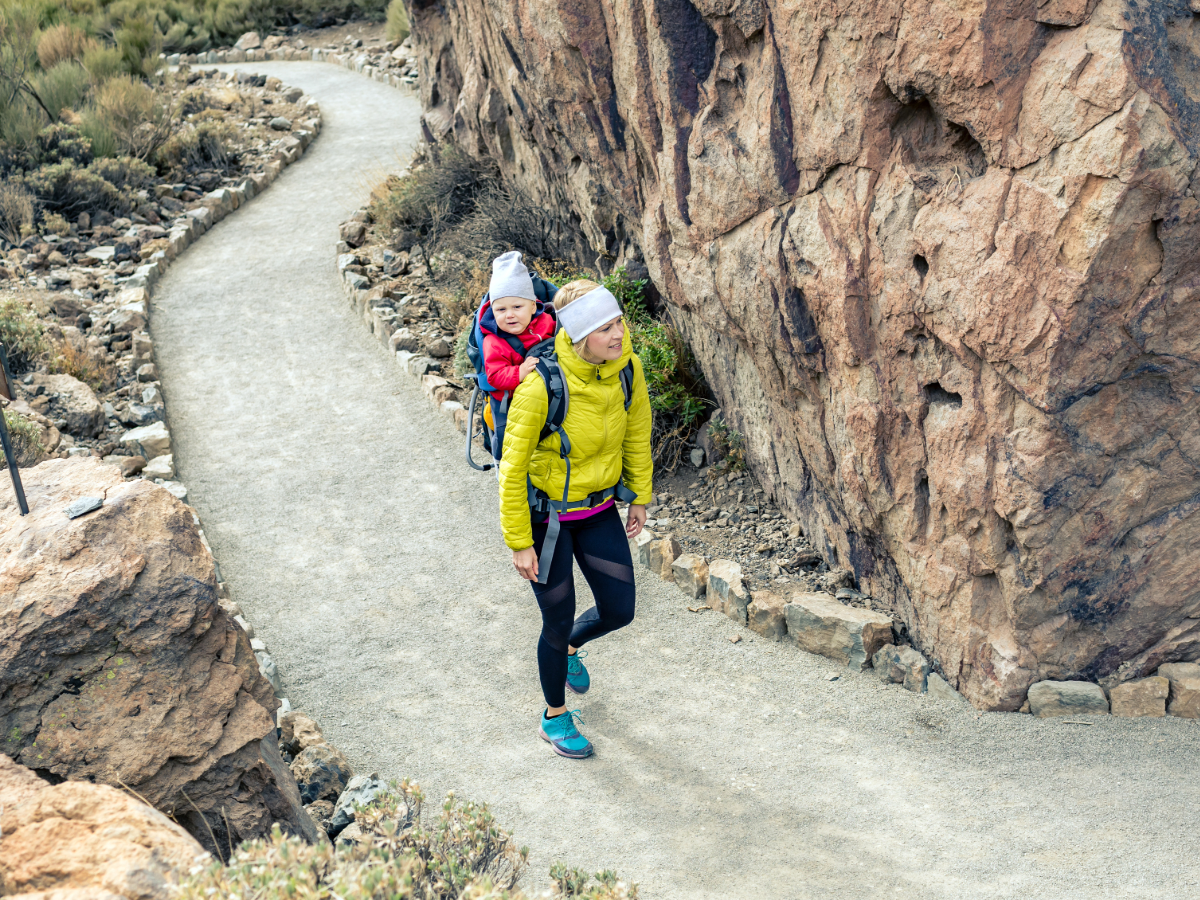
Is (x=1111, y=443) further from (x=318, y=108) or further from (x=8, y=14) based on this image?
(x=8, y=14)

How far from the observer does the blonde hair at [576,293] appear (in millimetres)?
3717

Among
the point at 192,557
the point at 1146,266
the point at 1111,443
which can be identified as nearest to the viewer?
the point at 192,557

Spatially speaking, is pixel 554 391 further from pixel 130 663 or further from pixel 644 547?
pixel 644 547

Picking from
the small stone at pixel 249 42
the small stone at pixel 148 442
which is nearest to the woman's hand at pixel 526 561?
the small stone at pixel 148 442

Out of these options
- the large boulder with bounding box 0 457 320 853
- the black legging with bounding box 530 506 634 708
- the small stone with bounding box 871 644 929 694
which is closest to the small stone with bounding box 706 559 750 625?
the small stone with bounding box 871 644 929 694

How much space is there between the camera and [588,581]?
13.2ft

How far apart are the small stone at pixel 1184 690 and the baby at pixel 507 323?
10.2 feet

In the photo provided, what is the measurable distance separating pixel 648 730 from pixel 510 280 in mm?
2136

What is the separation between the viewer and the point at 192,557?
3.17 metres

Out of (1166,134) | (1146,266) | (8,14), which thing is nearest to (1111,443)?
(1146,266)

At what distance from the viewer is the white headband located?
3621mm

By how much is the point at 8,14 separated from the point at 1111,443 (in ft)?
67.6

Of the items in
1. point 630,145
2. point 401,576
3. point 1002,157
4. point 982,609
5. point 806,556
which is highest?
point 1002,157

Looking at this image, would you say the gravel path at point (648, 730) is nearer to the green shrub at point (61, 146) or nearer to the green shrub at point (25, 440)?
the green shrub at point (25, 440)
